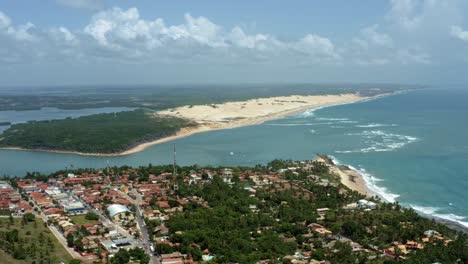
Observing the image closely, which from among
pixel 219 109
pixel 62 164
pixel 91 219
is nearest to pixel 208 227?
pixel 91 219

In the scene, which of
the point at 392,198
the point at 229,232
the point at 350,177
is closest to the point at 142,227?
the point at 229,232

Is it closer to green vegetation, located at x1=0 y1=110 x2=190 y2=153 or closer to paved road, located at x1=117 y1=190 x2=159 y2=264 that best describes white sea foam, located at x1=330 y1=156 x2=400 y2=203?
paved road, located at x1=117 y1=190 x2=159 y2=264

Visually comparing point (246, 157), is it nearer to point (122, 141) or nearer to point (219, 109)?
point (122, 141)

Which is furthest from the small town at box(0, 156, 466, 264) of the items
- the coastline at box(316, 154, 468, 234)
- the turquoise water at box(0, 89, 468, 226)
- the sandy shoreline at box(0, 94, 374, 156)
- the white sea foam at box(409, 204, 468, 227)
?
the sandy shoreline at box(0, 94, 374, 156)

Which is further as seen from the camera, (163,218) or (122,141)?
(122,141)

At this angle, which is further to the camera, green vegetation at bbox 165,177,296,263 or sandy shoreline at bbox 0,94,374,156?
sandy shoreline at bbox 0,94,374,156

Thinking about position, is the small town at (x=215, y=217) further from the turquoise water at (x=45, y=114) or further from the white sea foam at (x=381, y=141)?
the turquoise water at (x=45, y=114)
